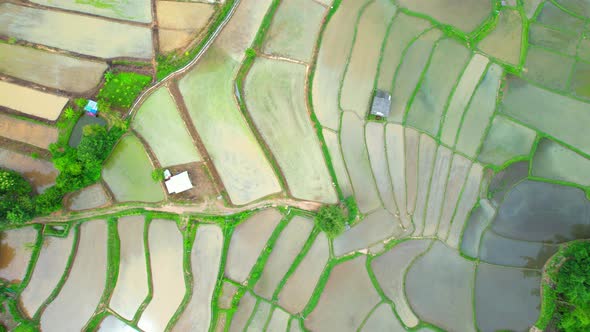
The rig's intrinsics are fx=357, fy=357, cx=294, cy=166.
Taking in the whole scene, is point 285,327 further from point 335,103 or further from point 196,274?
point 335,103

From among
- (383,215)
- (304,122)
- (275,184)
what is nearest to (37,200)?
(275,184)

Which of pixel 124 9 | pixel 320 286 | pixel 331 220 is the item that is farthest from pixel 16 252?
pixel 331 220

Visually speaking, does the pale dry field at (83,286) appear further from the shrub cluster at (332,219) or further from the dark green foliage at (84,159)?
the shrub cluster at (332,219)

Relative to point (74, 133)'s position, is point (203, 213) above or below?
below

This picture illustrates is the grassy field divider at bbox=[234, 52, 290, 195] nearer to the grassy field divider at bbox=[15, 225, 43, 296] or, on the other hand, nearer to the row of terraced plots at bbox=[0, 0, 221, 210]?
the row of terraced plots at bbox=[0, 0, 221, 210]

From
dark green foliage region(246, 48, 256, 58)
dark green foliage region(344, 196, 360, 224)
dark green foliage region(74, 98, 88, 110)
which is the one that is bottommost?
dark green foliage region(344, 196, 360, 224)

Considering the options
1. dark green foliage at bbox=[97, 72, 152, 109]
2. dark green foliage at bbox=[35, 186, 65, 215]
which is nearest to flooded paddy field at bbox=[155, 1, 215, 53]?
dark green foliage at bbox=[97, 72, 152, 109]

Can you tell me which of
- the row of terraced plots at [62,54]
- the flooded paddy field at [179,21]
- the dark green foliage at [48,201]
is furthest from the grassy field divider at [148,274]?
the flooded paddy field at [179,21]

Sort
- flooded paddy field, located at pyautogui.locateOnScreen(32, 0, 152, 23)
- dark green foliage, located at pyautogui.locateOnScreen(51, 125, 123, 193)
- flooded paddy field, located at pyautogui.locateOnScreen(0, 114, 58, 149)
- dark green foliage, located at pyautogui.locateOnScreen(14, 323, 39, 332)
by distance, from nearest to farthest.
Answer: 1. dark green foliage, located at pyautogui.locateOnScreen(51, 125, 123, 193)
2. dark green foliage, located at pyautogui.locateOnScreen(14, 323, 39, 332)
3. flooded paddy field, located at pyautogui.locateOnScreen(0, 114, 58, 149)
4. flooded paddy field, located at pyautogui.locateOnScreen(32, 0, 152, 23)
